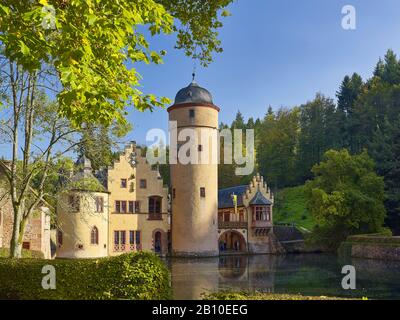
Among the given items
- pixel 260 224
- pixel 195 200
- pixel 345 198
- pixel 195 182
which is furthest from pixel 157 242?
pixel 345 198

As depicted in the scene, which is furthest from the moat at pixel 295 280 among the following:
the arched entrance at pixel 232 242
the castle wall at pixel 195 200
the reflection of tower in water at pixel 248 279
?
the arched entrance at pixel 232 242

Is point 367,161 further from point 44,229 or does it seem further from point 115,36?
point 115,36

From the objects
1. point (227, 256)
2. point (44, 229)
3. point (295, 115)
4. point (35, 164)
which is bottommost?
point (227, 256)

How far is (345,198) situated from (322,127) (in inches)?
1344

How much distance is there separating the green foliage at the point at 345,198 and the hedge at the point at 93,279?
3342cm

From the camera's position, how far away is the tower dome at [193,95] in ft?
140

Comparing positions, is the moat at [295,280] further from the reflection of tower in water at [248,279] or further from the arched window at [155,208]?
the arched window at [155,208]

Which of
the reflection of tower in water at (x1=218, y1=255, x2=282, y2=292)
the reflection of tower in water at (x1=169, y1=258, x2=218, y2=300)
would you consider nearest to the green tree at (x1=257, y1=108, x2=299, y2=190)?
the reflection of tower in water at (x1=218, y1=255, x2=282, y2=292)

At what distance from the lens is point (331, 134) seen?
72125 millimetres

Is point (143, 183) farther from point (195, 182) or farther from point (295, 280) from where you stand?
point (295, 280)

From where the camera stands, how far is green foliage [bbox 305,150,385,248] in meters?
42.0
